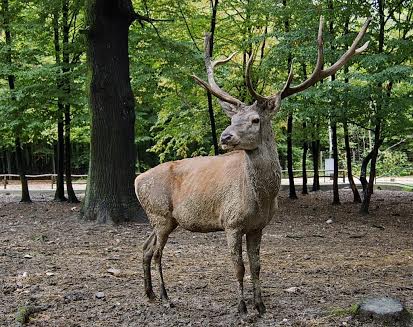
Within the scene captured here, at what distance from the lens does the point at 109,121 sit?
9.62 meters

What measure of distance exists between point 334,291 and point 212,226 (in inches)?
58.4

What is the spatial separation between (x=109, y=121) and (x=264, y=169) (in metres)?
6.09

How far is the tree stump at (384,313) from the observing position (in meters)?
3.84

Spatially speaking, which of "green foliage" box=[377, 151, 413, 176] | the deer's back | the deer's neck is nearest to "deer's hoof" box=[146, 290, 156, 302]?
the deer's back

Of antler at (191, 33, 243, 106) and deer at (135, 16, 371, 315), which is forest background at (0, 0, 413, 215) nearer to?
antler at (191, 33, 243, 106)

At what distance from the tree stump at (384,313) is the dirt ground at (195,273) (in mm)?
127

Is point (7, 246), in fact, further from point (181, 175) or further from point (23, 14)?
point (23, 14)

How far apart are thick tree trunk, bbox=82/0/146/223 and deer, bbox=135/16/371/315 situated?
475 centimetres

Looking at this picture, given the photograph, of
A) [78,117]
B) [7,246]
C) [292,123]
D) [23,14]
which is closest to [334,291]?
[7,246]

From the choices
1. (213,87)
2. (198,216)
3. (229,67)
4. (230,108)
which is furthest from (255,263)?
(229,67)

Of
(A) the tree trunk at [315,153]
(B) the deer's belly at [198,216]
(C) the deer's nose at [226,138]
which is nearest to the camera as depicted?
(C) the deer's nose at [226,138]

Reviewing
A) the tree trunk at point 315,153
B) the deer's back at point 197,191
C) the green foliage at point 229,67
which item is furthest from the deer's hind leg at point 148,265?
the tree trunk at point 315,153

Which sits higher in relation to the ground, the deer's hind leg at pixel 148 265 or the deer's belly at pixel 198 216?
the deer's belly at pixel 198 216

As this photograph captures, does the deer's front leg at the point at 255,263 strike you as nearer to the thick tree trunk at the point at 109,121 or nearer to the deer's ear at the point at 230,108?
the deer's ear at the point at 230,108
